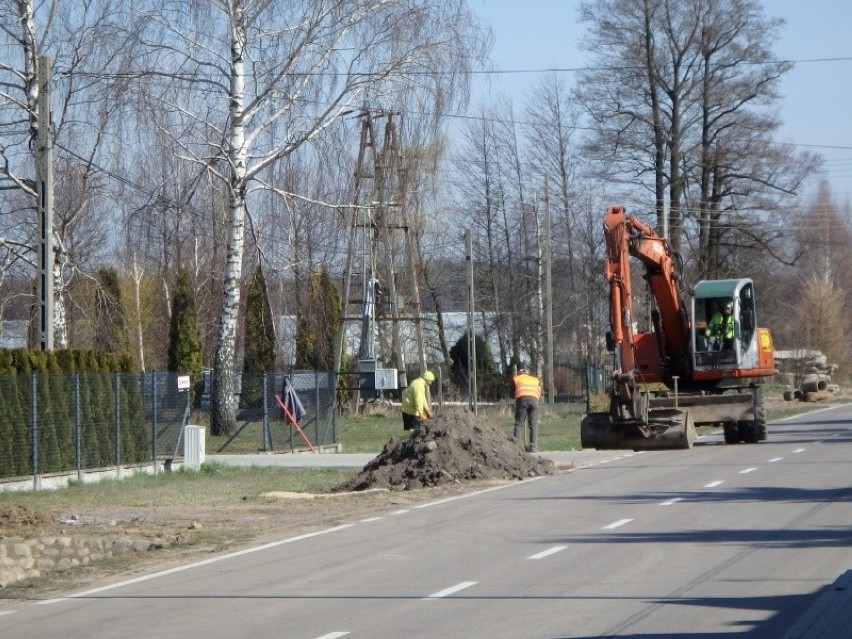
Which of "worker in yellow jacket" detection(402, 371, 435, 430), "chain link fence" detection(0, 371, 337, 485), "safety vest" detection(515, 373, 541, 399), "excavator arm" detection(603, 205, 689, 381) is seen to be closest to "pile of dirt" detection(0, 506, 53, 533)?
"chain link fence" detection(0, 371, 337, 485)

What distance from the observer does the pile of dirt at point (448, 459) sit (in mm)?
21141

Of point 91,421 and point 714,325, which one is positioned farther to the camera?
point 714,325

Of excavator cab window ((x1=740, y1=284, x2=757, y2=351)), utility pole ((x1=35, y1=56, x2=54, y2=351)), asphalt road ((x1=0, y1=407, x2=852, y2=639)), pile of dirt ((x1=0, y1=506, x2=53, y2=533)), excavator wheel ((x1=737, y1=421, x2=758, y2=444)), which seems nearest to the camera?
asphalt road ((x1=0, y1=407, x2=852, y2=639))

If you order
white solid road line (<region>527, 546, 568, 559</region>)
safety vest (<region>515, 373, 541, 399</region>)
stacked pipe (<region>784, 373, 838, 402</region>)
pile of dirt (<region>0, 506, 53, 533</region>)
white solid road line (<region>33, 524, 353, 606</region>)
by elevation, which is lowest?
white solid road line (<region>33, 524, 353, 606</region>)

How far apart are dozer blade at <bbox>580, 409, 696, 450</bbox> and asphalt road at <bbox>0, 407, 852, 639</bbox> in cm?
778

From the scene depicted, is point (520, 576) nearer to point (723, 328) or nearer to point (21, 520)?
point (21, 520)

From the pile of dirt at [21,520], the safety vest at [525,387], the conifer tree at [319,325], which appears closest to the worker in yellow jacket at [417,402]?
the safety vest at [525,387]

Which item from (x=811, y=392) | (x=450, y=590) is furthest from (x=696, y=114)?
(x=450, y=590)

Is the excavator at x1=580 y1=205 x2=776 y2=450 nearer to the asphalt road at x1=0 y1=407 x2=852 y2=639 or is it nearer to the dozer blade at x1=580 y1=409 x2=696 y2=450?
the dozer blade at x1=580 y1=409 x2=696 y2=450

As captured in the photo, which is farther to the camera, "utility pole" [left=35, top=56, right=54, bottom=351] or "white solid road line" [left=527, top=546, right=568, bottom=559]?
"utility pole" [left=35, top=56, right=54, bottom=351]

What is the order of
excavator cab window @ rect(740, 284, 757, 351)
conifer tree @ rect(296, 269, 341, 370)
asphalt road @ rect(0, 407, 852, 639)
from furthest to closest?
1. conifer tree @ rect(296, 269, 341, 370)
2. excavator cab window @ rect(740, 284, 757, 351)
3. asphalt road @ rect(0, 407, 852, 639)

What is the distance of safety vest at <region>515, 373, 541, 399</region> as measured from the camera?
2706 centimetres

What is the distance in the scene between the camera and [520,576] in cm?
1123

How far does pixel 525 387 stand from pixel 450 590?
16.7 m
